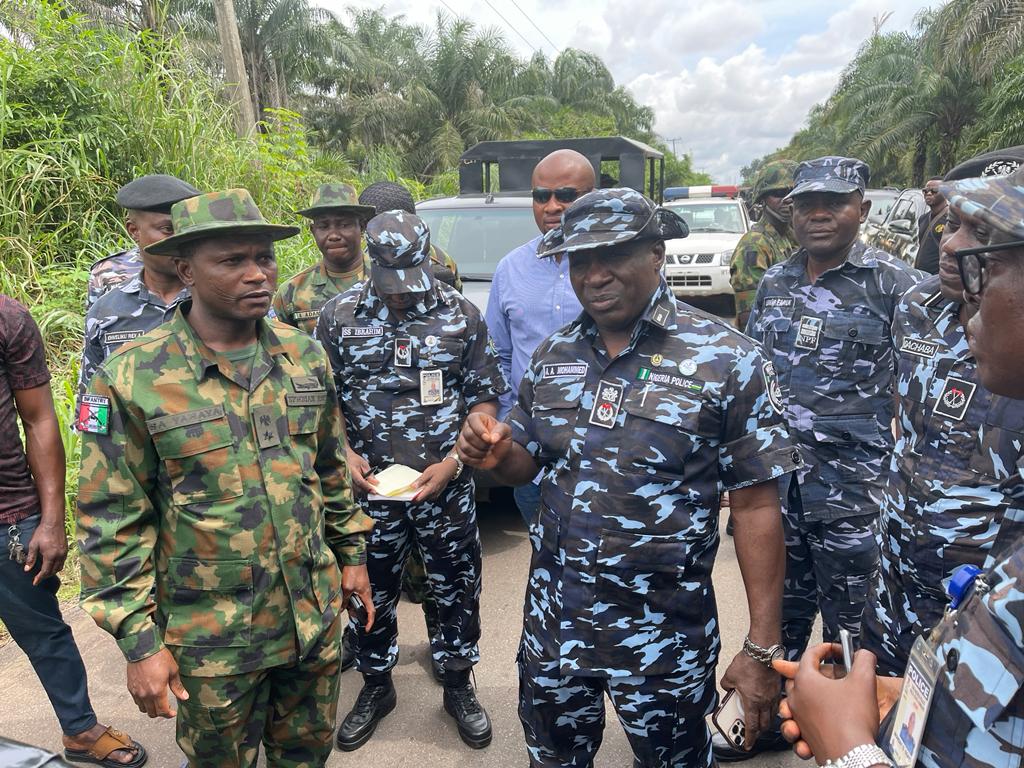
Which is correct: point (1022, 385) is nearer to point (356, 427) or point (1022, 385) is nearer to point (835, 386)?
point (835, 386)

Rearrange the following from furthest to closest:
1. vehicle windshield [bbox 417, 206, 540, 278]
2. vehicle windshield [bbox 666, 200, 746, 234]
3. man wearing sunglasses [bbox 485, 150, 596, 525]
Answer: vehicle windshield [bbox 666, 200, 746, 234] → vehicle windshield [bbox 417, 206, 540, 278] → man wearing sunglasses [bbox 485, 150, 596, 525]

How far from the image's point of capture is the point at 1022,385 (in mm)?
1034

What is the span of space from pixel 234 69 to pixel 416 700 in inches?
349

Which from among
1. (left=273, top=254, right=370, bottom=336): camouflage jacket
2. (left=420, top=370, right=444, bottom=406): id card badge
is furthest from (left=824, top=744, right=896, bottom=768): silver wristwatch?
(left=273, top=254, right=370, bottom=336): camouflage jacket

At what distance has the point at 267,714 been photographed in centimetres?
220

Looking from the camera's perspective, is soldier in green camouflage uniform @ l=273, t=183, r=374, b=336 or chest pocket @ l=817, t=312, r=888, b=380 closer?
chest pocket @ l=817, t=312, r=888, b=380

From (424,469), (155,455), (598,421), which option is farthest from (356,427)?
(598,421)

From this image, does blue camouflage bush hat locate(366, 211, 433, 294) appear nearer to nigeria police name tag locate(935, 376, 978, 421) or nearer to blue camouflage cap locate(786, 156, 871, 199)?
blue camouflage cap locate(786, 156, 871, 199)

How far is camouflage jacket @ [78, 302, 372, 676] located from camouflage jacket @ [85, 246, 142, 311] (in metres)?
1.67

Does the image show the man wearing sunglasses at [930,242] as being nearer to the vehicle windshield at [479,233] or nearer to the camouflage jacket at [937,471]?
the camouflage jacket at [937,471]

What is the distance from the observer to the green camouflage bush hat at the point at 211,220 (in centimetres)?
192

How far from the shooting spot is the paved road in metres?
2.83

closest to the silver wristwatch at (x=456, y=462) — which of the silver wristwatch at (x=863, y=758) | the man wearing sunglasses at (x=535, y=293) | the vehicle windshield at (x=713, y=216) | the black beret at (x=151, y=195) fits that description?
the man wearing sunglasses at (x=535, y=293)

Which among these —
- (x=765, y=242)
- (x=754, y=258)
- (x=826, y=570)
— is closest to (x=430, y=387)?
(x=826, y=570)
